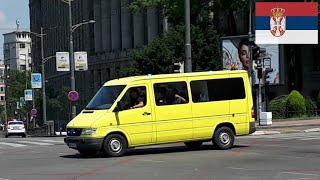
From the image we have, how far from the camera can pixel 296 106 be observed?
39812 millimetres

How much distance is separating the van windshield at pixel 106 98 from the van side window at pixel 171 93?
1076mm

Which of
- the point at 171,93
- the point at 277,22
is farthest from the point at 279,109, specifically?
the point at 171,93

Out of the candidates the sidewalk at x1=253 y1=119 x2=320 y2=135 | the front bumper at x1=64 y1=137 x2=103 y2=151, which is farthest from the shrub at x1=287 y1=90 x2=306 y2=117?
the front bumper at x1=64 y1=137 x2=103 y2=151

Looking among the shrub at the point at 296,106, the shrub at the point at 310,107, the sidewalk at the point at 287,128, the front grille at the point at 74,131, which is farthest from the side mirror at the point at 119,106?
the shrub at the point at 310,107

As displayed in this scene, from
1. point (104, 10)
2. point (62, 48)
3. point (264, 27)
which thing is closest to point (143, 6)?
point (264, 27)

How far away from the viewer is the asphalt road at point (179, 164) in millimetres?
13391

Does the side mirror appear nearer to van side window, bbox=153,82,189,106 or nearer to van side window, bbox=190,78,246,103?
van side window, bbox=153,82,189,106

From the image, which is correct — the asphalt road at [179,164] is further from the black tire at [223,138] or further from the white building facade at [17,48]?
the white building facade at [17,48]

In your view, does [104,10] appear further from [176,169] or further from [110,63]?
[176,169]

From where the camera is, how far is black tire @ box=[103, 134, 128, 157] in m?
17.9

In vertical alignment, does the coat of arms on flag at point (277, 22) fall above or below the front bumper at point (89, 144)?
above

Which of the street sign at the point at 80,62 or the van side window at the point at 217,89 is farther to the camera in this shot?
the street sign at the point at 80,62

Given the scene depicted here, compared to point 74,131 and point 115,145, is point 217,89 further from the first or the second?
point 74,131

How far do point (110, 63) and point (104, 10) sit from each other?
848 cm
